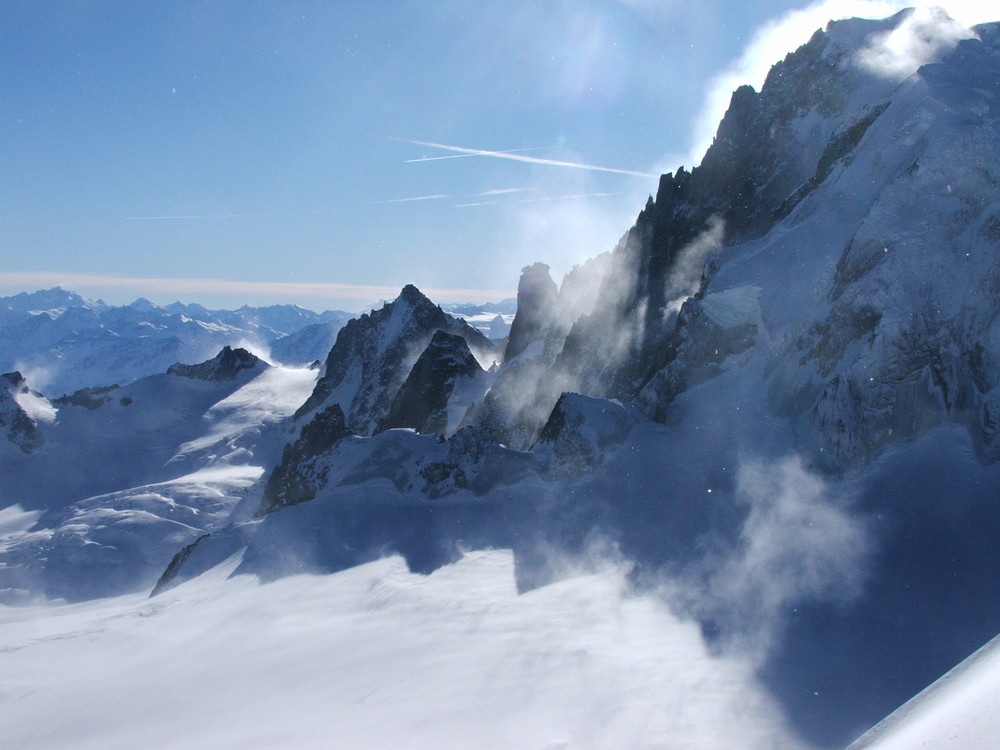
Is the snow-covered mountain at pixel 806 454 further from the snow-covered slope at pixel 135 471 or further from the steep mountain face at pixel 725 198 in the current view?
the snow-covered slope at pixel 135 471

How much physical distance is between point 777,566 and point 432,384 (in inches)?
1924

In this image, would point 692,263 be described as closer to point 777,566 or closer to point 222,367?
point 777,566

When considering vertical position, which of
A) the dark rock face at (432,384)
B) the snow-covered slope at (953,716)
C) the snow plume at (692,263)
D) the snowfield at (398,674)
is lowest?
the snowfield at (398,674)

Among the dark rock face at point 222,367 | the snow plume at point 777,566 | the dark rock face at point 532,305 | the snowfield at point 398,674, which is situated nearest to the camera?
the snowfield at point 398,674

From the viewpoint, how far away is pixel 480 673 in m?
14.4

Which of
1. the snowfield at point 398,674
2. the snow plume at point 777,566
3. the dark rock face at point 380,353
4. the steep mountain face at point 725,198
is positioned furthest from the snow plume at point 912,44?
the dark rock face at point 380,353

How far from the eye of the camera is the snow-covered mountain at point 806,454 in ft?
49.9

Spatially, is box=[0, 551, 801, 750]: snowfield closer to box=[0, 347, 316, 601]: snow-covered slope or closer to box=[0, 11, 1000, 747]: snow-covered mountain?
box=[0, 11, 1000, 747]: snow-covered mountain

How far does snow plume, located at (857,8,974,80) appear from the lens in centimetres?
3531

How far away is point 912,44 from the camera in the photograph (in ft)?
125

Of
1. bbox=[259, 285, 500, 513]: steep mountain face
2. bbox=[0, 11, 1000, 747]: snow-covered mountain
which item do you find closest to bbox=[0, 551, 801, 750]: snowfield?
bbox=[0, 11, 1000, 747]: snow-covered mountain

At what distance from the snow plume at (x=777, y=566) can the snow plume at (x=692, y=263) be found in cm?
2359

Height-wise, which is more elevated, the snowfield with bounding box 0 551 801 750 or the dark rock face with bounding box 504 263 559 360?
the dark rock face with bounding box 504 263 559 360

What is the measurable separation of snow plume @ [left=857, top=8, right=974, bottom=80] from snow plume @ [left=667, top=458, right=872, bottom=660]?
29070 millimetres
